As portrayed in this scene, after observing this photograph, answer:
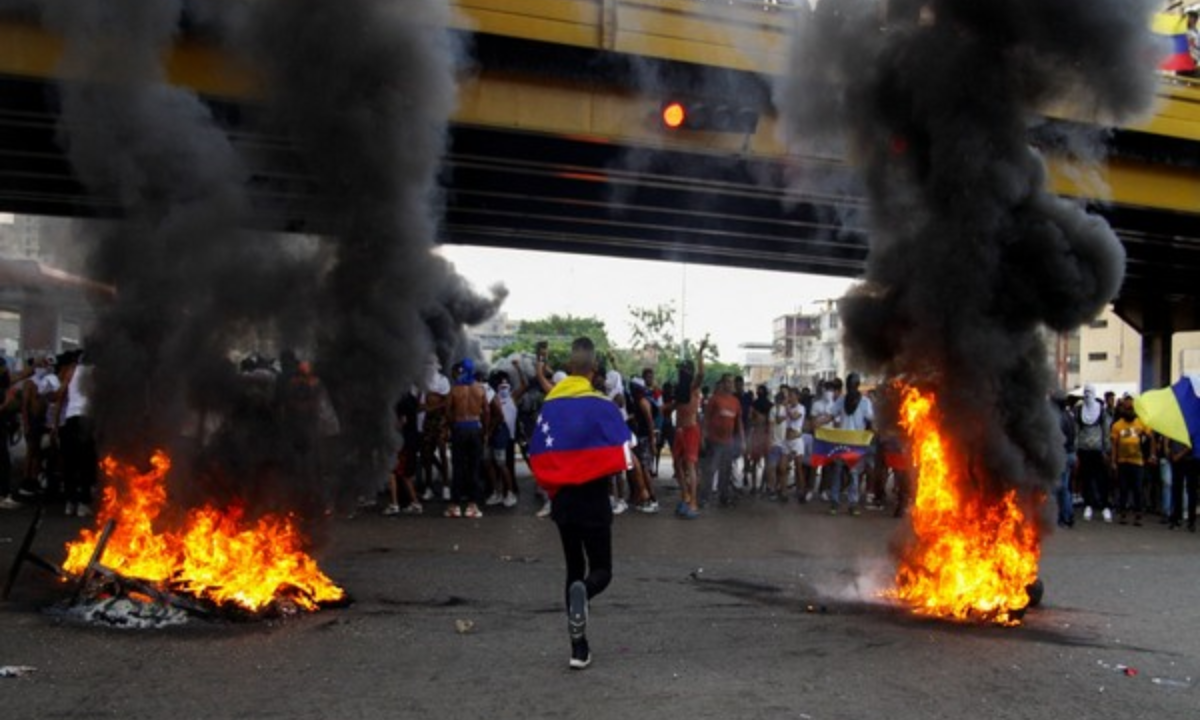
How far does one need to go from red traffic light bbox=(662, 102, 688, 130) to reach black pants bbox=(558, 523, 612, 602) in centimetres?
703

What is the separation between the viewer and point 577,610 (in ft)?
17.3

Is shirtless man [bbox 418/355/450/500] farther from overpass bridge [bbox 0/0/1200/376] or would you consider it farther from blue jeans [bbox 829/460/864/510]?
blue jeans [bbox 829/460/864/510]

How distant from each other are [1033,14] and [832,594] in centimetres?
423

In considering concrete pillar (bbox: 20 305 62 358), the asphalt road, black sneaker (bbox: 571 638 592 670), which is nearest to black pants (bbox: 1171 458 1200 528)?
the asphalt road

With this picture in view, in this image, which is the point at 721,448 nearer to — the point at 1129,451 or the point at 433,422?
the point at 433,422

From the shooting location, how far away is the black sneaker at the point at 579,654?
529 cm

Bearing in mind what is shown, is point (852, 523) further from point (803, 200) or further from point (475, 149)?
point (475, 149)

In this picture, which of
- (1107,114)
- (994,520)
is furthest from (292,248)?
(1107,114)

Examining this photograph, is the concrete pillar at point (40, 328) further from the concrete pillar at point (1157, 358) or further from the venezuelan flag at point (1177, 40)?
the concrete pillar at point (1157, 358)

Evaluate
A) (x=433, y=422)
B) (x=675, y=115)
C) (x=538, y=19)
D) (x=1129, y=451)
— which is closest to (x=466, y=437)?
(x=433, y=422)

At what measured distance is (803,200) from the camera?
14195 mm

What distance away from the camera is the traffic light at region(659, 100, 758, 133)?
11500 mm

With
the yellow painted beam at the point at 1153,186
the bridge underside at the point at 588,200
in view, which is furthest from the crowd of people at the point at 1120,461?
the bridge underside at the point at 588,200

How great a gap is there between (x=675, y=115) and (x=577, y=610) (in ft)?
24.7
